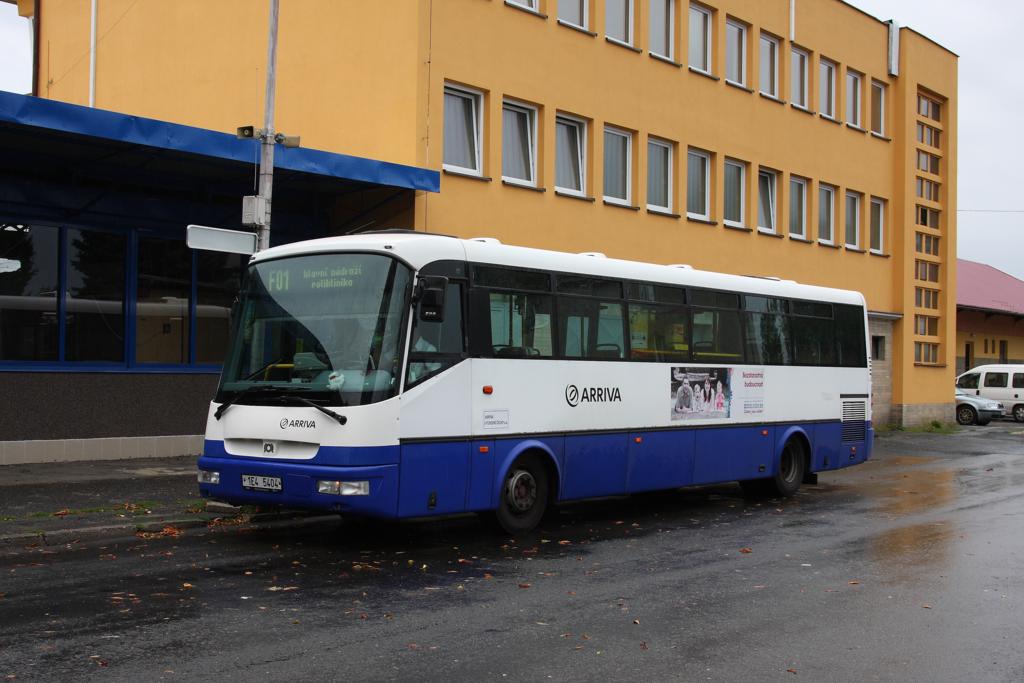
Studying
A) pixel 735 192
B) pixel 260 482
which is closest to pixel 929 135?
pixel 735 192

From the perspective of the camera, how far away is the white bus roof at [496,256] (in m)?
10.5

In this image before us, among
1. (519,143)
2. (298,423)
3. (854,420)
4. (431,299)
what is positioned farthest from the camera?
(519,143)

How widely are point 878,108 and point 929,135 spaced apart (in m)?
2.75

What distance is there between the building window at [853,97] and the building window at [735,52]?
17.9ft

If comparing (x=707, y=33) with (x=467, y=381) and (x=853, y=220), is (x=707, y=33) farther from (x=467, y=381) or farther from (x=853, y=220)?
(x=467, y=381)

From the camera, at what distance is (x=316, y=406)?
1001 centimetres

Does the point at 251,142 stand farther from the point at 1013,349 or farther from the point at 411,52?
the point at 1013,349

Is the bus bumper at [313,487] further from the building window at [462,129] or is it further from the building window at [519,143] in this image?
the building window at [519,143]

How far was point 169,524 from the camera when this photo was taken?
11328 mm

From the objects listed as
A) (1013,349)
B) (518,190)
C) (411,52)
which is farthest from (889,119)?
(1013,349)

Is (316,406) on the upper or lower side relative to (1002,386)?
lower

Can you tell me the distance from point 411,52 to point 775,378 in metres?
8.59

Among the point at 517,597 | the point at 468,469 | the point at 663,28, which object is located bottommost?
the point at 517,597

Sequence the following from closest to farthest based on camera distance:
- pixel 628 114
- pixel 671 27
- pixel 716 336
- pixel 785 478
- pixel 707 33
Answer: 1. pixel 716 336
2. pixel 785 478
3. pixel 628 114
4. pixel 671 27
5. pixel 707 33
